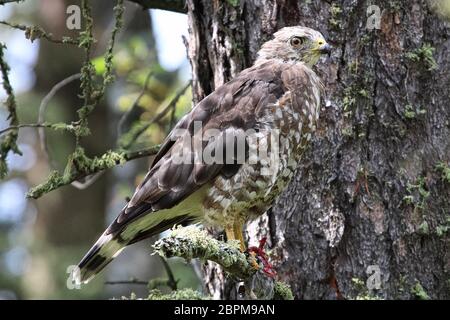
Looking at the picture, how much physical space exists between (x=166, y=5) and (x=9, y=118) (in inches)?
59.9

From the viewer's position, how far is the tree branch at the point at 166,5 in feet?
18.3

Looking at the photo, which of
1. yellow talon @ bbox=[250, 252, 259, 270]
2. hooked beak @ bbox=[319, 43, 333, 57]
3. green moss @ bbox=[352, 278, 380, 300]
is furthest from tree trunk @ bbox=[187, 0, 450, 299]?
yellow talon @ bbox=[250, 252, 259, 270]

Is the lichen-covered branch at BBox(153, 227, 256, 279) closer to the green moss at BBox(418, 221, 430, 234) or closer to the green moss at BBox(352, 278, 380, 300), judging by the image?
the green moss at BBox(352, 278, 380, 300)

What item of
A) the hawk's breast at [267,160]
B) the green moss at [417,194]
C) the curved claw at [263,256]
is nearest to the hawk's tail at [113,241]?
the hawk's breast at [267,160]

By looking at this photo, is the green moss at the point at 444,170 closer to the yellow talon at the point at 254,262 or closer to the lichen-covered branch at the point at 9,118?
the yellow talon at the point at 254,262

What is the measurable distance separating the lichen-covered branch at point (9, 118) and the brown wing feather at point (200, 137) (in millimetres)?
820

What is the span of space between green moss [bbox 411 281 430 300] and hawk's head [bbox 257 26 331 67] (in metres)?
1.58

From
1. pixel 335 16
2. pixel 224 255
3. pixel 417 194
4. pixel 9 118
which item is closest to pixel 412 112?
pixel 417 194

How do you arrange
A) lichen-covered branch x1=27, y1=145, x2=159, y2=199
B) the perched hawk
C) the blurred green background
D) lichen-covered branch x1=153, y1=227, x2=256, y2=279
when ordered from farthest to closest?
1. the blurred green background
2. the perched hawk
3. lichen-covered branch x1=27, y1=145, x2=159, y2=199
4. lichen-covered branch x1=153, y1=227, x2=256, y2=279

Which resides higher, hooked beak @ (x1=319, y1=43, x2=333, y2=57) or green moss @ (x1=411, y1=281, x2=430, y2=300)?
hooked beak @ (x1=319, y1=43, x2=333, y2=57)

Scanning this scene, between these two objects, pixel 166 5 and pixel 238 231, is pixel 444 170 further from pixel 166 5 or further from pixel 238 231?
pixel 166 5

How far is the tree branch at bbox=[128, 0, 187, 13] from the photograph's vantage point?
220 inches

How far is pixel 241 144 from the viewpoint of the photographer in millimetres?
4688
